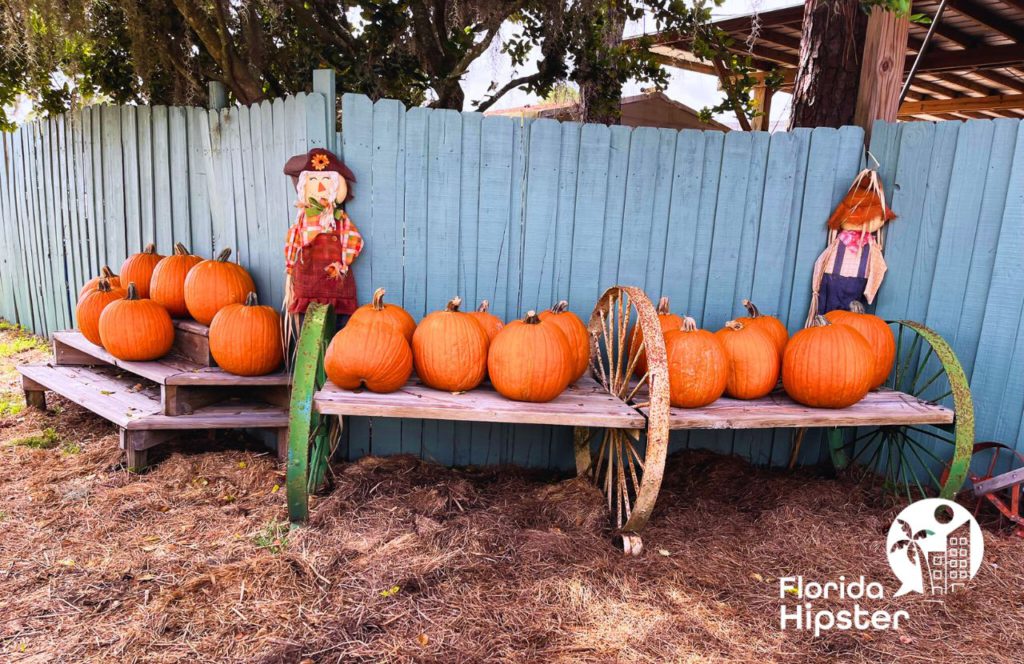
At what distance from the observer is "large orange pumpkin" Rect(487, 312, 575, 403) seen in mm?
2875

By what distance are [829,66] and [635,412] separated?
3326 millimetres

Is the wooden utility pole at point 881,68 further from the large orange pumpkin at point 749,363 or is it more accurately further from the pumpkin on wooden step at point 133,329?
the pumpkin on wooden step at point 133,329

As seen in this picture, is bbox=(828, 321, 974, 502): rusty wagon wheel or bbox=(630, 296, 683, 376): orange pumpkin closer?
bbox=(630, 296, 683, 376): orange pumpkin

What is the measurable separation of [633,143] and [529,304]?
112 cm

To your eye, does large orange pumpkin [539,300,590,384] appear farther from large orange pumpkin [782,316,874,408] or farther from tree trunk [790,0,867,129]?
tree trunk [790,0,867,129]

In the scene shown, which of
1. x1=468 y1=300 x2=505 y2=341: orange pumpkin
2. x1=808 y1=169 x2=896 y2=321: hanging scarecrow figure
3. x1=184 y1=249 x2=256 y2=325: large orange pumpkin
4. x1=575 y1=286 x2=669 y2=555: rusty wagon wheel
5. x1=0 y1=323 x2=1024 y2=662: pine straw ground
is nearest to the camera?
x1=0 y1=323 x2=1024 y2=662: pine straw ground

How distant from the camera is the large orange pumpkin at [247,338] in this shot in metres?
3.56

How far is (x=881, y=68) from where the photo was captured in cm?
377

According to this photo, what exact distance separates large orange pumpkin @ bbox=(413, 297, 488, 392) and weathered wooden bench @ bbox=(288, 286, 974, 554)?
69 millimetres

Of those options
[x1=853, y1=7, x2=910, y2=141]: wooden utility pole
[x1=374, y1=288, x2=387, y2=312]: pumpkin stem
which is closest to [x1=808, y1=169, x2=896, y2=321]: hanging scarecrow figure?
[x1=853, y1=7, x2=910, y2=141]: wooden utility pole

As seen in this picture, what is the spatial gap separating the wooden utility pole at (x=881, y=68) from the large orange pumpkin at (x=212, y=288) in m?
3.93

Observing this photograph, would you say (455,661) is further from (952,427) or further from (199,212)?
(199,212)

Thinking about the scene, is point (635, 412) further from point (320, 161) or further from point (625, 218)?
point (320, 161)

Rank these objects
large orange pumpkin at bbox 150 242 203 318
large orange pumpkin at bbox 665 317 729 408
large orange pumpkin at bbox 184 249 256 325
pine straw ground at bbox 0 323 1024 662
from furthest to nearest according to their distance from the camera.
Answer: large orange pumpkin at bbox 150 242 203 318
large orange pumpkin at bbox 184 249 256 325
large orange pumpkin at bbox 665 317 729 408
pine straw ground at bbox 0 323 1024 662
